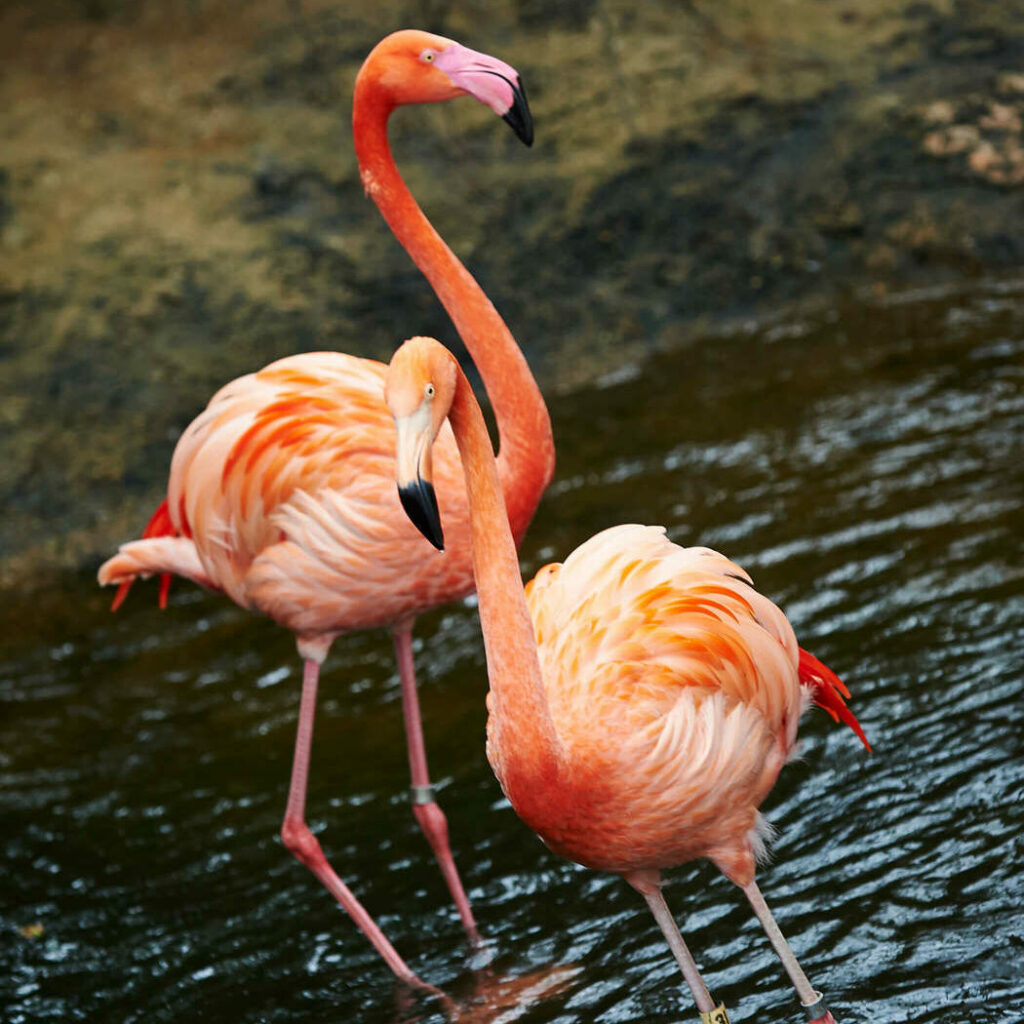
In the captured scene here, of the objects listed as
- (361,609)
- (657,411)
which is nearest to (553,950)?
(361,609)

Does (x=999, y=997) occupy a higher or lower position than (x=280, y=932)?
higher

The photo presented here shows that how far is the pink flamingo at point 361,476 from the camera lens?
325cm

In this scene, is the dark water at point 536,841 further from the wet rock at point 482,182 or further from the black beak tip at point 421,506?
the black beak tip at point 421,506

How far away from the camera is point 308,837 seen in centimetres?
351

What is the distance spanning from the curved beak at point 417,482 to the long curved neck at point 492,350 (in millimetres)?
1095

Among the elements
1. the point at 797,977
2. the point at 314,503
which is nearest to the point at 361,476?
the point at 314,503

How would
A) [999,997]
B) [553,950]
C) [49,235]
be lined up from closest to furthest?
[999,997] < [553,950] < [49,235]

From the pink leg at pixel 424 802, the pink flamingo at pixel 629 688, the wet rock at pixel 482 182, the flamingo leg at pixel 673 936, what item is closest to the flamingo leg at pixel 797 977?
the pink flamingo at pixel 629 688

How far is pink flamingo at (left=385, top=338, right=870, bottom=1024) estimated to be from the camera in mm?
2344

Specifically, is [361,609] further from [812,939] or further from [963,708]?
[963,708]

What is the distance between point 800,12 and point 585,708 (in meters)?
6.03

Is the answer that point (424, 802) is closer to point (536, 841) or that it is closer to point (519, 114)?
point (536, 841)

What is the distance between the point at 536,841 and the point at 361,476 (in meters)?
1.07

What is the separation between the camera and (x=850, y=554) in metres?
4.57
